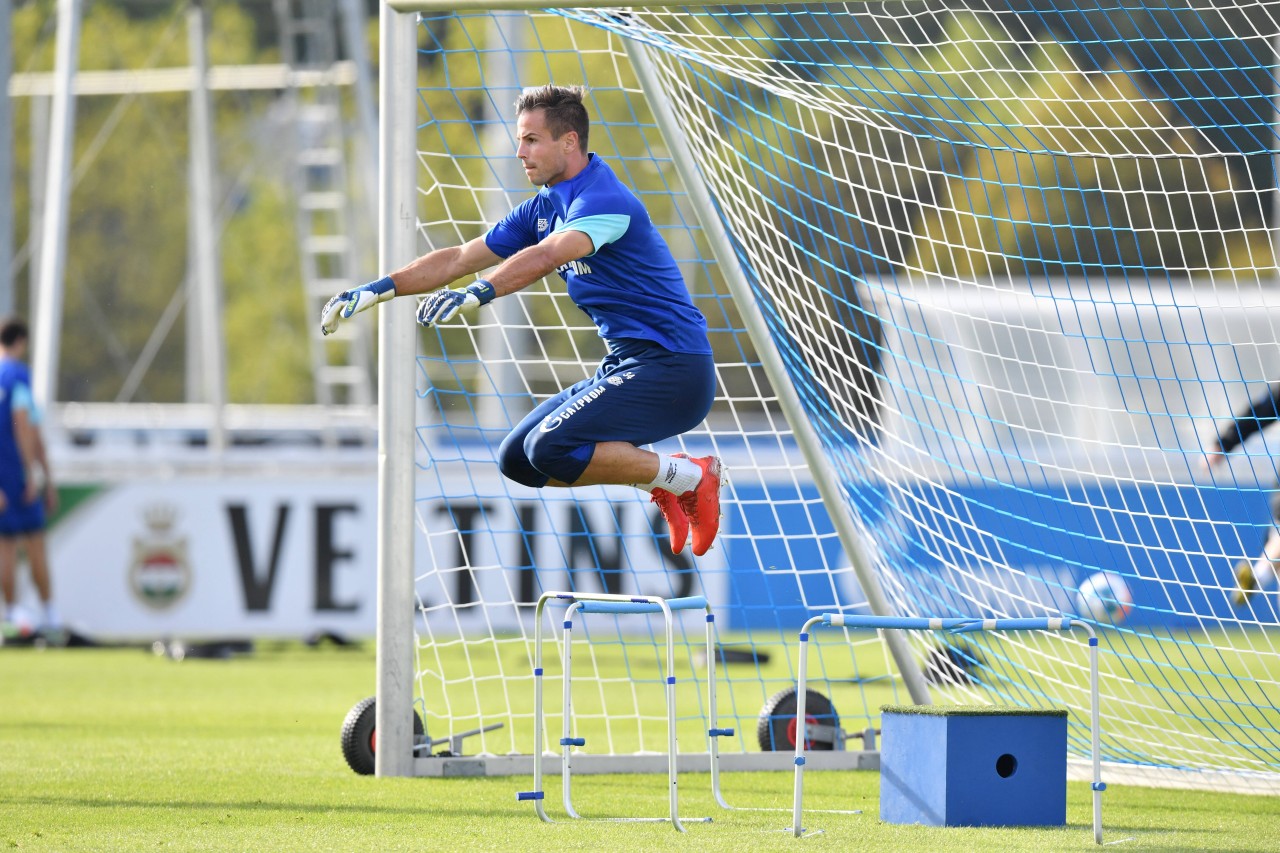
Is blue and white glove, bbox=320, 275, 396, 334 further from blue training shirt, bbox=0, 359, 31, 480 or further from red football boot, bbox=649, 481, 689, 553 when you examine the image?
blue training shirt, bbox=0, 359, 31, 480

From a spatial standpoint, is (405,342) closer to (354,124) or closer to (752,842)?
(752,842)

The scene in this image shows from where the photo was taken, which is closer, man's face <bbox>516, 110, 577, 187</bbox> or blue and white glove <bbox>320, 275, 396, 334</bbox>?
blue and white glove <bbox>320, 275, 396, 334</bbox>

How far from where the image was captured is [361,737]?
736 cm

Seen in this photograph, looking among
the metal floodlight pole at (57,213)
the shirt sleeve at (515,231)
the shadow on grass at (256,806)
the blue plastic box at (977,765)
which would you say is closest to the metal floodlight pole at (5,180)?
the metal floodlight pole at (57,213)

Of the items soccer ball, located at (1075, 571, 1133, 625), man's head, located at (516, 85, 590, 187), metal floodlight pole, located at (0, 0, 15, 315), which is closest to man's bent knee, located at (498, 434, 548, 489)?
man's head, located at (516, 85, 590, 187)

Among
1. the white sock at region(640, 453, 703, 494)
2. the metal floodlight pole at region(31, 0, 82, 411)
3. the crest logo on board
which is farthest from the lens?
the metal floodlight pole at region(31, 0, 82, 411)

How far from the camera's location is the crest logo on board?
49.5 feet

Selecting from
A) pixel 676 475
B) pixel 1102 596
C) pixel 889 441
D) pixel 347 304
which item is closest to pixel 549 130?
pixel 347 304

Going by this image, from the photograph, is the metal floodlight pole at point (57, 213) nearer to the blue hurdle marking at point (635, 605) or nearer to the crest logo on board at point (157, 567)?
the crest logo on board at point (157, 567)

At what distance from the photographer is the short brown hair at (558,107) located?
6.14 m

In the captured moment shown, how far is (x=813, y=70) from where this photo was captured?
8727mm

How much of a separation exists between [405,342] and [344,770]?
5.94 ft

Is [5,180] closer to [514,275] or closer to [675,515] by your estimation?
[675,515]

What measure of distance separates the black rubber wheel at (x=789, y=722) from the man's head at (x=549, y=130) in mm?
2898
